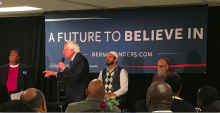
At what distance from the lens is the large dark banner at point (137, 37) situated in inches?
226

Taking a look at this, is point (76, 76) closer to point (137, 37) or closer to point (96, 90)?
point (137, 37)

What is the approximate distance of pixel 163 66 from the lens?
217 inches

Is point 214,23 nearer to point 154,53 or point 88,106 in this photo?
point 154,53

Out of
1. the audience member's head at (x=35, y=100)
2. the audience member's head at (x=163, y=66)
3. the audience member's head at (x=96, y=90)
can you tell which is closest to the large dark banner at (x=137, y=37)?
the audience member's head at (x=163, y=66)

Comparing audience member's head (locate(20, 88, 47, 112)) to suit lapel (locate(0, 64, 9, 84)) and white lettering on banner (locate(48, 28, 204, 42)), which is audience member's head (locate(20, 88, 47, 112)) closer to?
white lettering on banner (locate(48, 28, 204, 42))

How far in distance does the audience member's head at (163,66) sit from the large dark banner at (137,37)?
376 mm

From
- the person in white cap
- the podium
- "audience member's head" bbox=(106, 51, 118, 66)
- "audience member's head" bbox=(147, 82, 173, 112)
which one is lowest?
the podium

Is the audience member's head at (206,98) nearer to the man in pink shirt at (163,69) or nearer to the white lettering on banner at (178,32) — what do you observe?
the man in pink shirt at (163,69)

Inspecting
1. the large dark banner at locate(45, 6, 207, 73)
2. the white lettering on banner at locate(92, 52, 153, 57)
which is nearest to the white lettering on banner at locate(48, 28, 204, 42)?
the large dark banner at locate(45, 6, 207, 73)

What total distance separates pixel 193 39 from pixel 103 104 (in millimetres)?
3188

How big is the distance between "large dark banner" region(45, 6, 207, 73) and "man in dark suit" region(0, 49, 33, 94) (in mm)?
530

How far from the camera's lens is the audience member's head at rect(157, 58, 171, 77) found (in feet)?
17.9

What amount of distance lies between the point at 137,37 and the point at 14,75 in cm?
241

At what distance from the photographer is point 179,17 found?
585 cm
